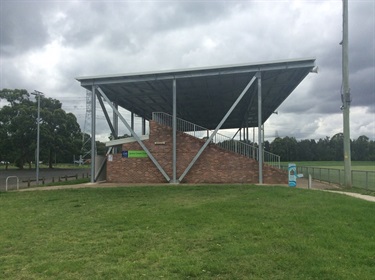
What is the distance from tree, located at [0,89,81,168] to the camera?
4725cm

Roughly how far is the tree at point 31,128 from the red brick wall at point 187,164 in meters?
30.4

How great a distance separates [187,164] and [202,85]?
5350mm

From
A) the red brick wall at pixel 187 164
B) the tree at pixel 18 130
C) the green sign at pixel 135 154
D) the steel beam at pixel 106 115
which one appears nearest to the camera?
the red brick wall at pixel 187 164

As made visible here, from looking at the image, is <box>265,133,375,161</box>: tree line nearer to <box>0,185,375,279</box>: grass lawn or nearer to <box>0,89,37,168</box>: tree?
<box>0,89,37,168</box>: tree

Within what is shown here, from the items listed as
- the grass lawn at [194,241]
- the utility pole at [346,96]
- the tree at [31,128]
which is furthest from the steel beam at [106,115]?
the tree at [31,128]

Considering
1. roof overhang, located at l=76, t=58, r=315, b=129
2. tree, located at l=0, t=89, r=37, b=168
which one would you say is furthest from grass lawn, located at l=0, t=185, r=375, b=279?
tree, located at l=0, t=89, r=37, b=168

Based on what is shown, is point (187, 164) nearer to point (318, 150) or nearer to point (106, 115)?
point (106, 115)

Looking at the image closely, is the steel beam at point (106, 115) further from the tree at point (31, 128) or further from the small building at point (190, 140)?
the tree at point (31, 128)

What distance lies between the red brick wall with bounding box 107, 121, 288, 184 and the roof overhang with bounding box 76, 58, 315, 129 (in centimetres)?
303

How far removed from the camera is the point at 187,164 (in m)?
20.9

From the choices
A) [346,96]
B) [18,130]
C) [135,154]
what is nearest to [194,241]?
[346,96]

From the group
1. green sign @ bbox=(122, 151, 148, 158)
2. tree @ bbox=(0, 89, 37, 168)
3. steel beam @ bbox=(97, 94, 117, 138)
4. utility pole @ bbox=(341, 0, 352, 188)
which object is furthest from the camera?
tree @ bbox=(0, 89, 37, 168)

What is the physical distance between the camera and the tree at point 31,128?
47.2 m

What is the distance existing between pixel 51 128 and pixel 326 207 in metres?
49.1
